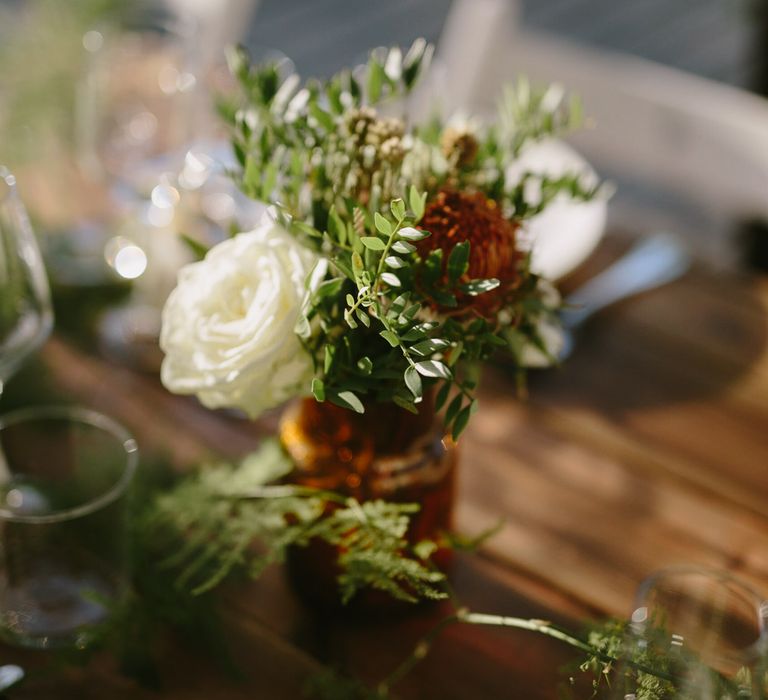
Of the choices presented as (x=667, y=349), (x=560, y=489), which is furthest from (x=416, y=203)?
(x=667, y=349)

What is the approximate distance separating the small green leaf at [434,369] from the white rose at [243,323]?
0.27 ft

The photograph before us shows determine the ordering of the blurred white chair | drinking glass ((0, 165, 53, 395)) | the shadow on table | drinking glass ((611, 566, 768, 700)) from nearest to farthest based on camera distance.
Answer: drinking glass ((611, 566, 768, 700))
drinking glass ((0, 165, 53, 395))
the shadow on table
the blurred white chair

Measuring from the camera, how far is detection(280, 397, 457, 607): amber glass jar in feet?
1.94

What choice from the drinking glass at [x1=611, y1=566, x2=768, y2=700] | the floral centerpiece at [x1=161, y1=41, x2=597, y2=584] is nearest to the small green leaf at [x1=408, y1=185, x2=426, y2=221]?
the floral centerpiece at [x1=161, y1=41, x2=597, y2=584]

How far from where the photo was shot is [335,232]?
A: 50 cm

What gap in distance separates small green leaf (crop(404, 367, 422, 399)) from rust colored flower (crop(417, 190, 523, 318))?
0.17 ft

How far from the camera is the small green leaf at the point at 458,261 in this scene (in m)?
0.45

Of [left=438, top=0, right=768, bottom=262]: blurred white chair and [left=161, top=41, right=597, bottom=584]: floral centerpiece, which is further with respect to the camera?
[left=438, top=0, right=768, bottom=262]: blurred white chair

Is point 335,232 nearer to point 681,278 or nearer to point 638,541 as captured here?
point 638,541

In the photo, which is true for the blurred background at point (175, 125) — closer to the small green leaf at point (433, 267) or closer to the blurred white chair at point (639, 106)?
the blurred white chair at point (639, 106)

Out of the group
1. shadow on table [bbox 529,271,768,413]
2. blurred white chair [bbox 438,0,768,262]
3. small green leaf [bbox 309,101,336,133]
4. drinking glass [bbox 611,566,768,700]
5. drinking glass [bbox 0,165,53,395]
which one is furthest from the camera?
blurred white chair [bbox 438,0,768,262]

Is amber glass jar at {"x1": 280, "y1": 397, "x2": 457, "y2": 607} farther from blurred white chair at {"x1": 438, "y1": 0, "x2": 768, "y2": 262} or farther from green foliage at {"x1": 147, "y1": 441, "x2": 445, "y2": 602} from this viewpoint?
blurred white chair at {"x1": 438, "y1": 0, "x2": 768, "y2": 262}

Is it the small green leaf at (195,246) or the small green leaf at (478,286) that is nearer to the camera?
the small green leaf at (478,286)

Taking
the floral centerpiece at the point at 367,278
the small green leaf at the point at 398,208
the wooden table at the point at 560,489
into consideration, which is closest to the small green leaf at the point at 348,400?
the floral centerpiece at the point at 367,278
